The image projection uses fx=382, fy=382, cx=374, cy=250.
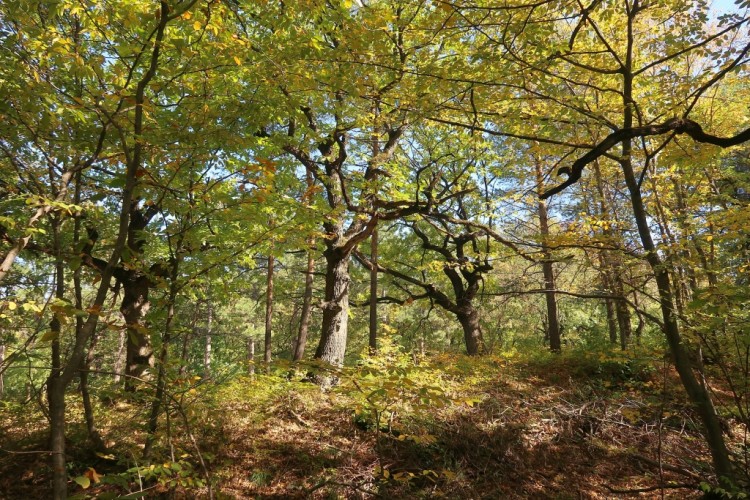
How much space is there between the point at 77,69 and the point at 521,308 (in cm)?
1956

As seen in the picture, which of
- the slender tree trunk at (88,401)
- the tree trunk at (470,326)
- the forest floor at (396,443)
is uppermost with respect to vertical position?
the tree trunk at (470,326)

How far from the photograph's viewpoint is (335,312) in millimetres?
8070

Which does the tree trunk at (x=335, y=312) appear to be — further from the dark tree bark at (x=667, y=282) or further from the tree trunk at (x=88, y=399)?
the dark tree bark at (x=667, y=282)

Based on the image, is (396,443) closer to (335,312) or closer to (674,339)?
(335,312)

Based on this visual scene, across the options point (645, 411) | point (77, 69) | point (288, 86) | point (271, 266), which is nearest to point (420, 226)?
point (271, 266)

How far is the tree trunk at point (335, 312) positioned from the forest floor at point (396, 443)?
0.89m

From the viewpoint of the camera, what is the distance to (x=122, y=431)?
5.20m

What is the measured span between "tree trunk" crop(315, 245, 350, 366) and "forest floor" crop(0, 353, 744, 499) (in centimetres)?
89

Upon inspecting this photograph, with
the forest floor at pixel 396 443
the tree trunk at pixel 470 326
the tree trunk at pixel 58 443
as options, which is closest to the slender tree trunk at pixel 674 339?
the forest floor at pixel 396 443

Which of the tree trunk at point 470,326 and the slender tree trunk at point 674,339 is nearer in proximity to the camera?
the slender tree trunk at point 674,339

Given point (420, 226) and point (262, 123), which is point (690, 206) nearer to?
point (420, 226)

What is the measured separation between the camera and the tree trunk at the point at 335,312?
7.88m

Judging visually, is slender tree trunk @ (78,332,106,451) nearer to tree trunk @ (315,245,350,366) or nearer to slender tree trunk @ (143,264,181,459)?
slender tree trunk @ (143,264,181,459)

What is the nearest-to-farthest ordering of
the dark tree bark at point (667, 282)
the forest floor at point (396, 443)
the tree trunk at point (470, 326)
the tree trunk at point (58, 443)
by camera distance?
the tree trunk at point (58, 443) < the dark tree bark at point (667, 282) < the forest floor at point (396, 443) < the tree trunk at point (470, 326)
